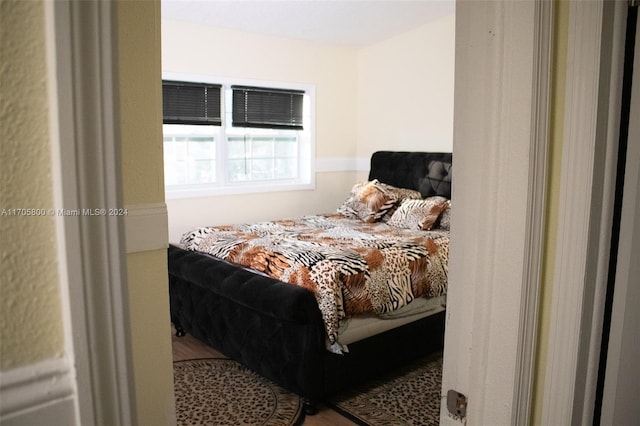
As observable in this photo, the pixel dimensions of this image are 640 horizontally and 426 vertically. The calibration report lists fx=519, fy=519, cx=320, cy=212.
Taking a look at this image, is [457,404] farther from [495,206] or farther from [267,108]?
[267,108]

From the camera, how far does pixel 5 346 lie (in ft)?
1.93

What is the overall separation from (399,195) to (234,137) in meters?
1.76

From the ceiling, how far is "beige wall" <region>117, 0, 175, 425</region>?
3450 mm

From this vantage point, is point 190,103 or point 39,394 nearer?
point 39,394

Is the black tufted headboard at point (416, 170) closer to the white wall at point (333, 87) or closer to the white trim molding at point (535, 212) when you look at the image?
the white wall at point (333, 87)

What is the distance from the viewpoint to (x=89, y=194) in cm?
60

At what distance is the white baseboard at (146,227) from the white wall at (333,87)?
3811 mm

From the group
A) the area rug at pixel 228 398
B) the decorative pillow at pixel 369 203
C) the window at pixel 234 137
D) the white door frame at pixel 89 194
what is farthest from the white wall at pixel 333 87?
the white door frame at pixel 89 194

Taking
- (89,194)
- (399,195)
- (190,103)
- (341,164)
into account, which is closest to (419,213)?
(399,195)

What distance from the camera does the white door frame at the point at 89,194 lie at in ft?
1.90

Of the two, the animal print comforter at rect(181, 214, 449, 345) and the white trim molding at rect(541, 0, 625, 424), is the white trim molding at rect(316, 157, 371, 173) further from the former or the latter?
the white trim molding at rect(541, 0, 625, 424)

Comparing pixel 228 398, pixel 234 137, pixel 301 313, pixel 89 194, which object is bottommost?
pixel 228 398

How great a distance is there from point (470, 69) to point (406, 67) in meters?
4.26

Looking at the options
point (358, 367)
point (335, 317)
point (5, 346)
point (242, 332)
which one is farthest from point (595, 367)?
point (242, 332)
